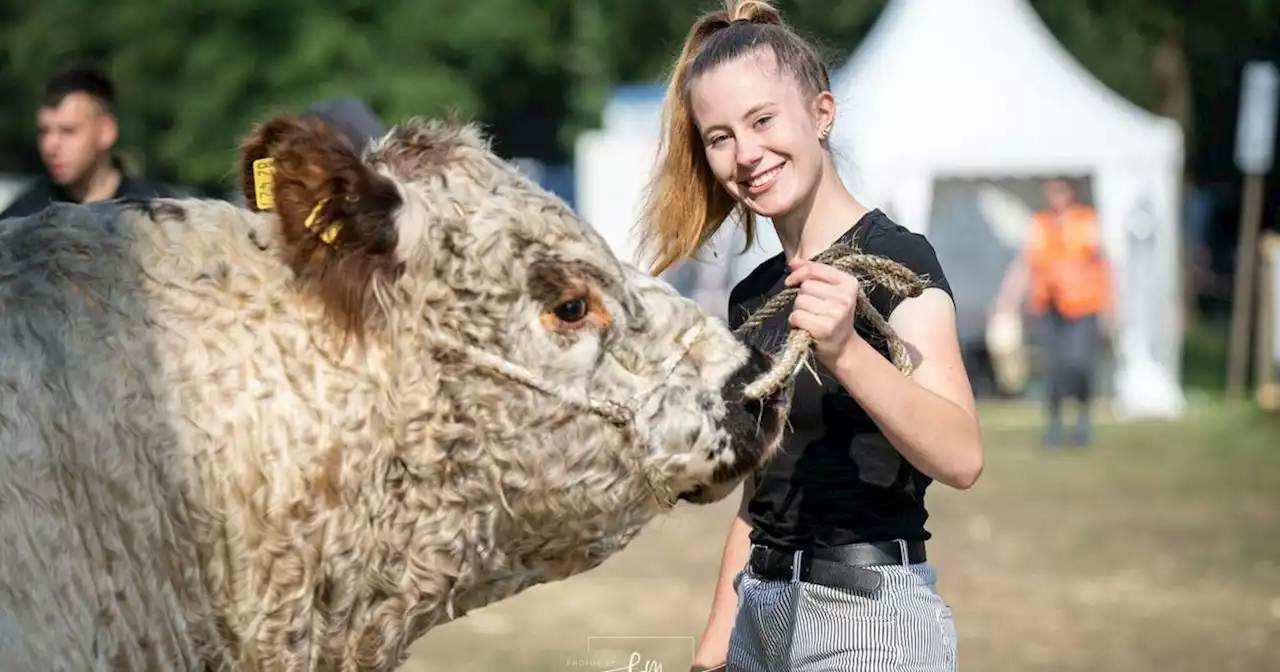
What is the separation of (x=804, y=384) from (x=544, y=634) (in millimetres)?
5361

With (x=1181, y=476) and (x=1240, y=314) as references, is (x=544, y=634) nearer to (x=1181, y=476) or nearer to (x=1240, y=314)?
(x=1181, y=476)

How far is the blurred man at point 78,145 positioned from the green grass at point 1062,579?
2.67 metres

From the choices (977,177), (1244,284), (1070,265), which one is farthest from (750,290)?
(1244,284)

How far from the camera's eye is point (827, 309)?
11.0ft

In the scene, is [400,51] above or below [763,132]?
above

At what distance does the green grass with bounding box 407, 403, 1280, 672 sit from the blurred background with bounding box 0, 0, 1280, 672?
3 cm

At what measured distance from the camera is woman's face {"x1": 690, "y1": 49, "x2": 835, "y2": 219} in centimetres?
388

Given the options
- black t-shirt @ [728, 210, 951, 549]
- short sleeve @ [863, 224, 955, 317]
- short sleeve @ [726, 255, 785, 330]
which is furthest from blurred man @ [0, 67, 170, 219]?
short sleeve @ [863, 224, 955, 317]

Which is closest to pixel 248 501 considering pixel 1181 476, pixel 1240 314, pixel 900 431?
pixel 900 431

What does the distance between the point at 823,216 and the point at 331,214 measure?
1327 mm

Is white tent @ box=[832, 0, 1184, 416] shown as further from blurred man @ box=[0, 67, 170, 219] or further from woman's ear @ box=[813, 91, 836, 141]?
woman's ear @ box=[813, 91, 836, 141]

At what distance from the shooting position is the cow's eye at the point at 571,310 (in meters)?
3.28

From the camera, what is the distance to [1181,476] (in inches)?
578

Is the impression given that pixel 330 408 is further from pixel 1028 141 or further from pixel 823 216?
pixel 1028 141
